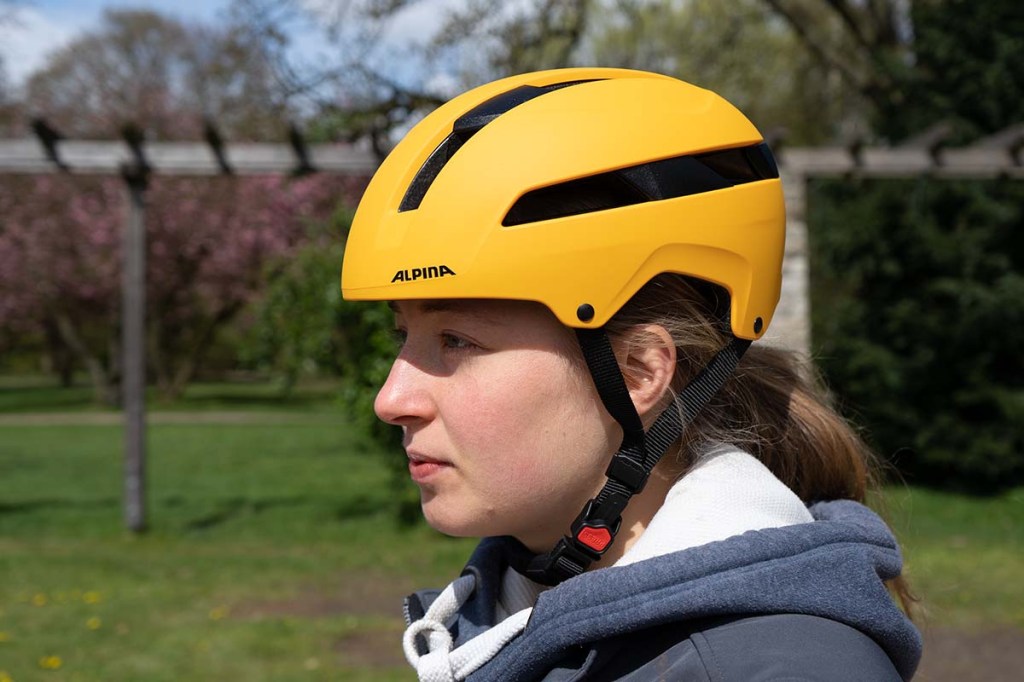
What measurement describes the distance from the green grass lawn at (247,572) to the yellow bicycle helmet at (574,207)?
101 cm

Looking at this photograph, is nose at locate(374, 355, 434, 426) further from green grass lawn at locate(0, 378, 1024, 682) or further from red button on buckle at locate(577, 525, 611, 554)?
green grass lawn at locate(0, 378, 1024, 682)

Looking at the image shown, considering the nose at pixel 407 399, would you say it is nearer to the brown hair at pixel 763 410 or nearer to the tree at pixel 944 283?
the brown hair at pixel 763 410

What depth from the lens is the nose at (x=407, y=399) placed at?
1.62m

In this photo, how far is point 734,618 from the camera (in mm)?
1361

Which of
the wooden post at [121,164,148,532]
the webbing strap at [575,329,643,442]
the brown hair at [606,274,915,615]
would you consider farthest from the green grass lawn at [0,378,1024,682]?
the webbing strap at [575,329,643,442]

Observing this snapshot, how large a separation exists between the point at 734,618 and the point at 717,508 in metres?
0.20

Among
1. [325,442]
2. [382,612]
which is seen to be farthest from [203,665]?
[325,442]

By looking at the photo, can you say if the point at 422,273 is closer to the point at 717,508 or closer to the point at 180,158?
the point at 717,508

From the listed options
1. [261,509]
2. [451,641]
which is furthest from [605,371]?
[261,509]

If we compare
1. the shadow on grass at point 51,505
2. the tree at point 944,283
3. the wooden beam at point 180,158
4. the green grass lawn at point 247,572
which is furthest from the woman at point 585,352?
the shadow on grass at point 51,505

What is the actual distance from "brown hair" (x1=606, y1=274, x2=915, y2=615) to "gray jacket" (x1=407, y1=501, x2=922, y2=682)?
33cm

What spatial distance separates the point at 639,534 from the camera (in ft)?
5.58

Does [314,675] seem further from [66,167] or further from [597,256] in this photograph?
[66,167]

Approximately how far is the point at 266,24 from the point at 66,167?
14.7 ft
